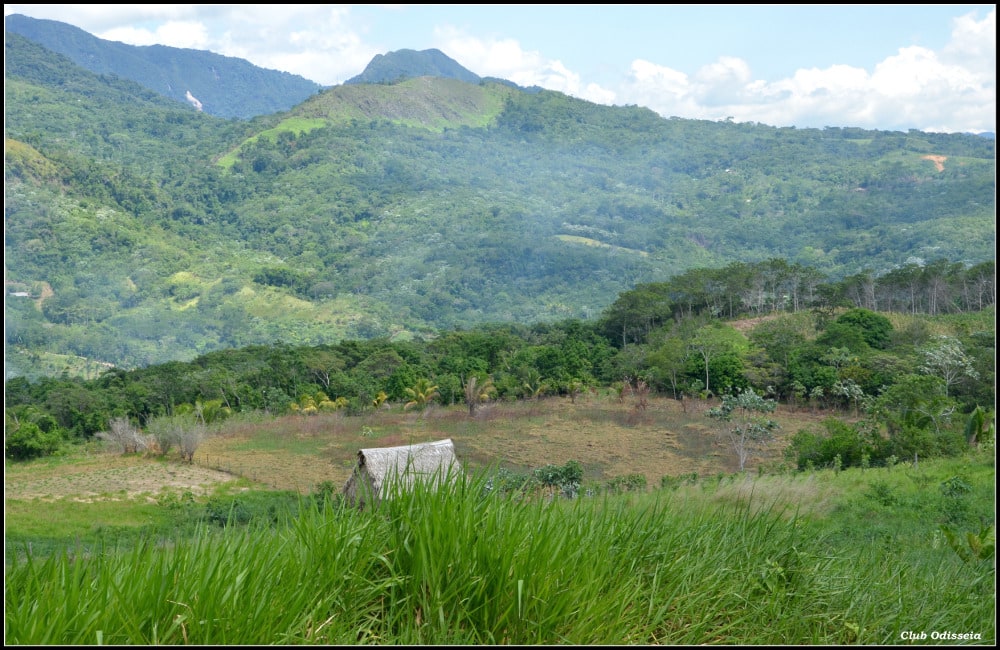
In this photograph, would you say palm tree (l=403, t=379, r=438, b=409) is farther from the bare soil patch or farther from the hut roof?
the hut roof

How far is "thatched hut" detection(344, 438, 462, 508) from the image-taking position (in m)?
1.67

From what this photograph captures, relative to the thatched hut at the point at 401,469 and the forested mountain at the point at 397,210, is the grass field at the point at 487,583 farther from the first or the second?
the forested mountain at the point at 397,210

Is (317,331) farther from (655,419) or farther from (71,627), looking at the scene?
(71,627)

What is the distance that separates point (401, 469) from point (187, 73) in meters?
113

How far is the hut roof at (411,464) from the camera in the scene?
1685 millimetres

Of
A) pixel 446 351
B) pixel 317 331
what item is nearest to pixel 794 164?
pixel 317 331

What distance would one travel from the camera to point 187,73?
100875mm

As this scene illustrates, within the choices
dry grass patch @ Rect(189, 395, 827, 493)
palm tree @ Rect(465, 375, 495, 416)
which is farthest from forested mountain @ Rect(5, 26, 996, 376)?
dry grass patch @ Rect(189, 395, 827, 493)

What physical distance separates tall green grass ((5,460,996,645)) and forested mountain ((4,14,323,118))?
108735 millimetres

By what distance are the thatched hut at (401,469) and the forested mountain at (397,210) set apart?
1216 inches

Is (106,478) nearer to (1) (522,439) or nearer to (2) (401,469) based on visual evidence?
(1) (522,439)

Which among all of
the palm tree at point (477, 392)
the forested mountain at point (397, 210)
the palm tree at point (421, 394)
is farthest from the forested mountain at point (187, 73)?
the palm tree at point (477, 392)

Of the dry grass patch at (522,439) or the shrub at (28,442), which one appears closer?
the dry grass patch at (522,439)

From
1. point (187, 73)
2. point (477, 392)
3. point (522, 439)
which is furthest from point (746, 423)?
point (187, 73)
